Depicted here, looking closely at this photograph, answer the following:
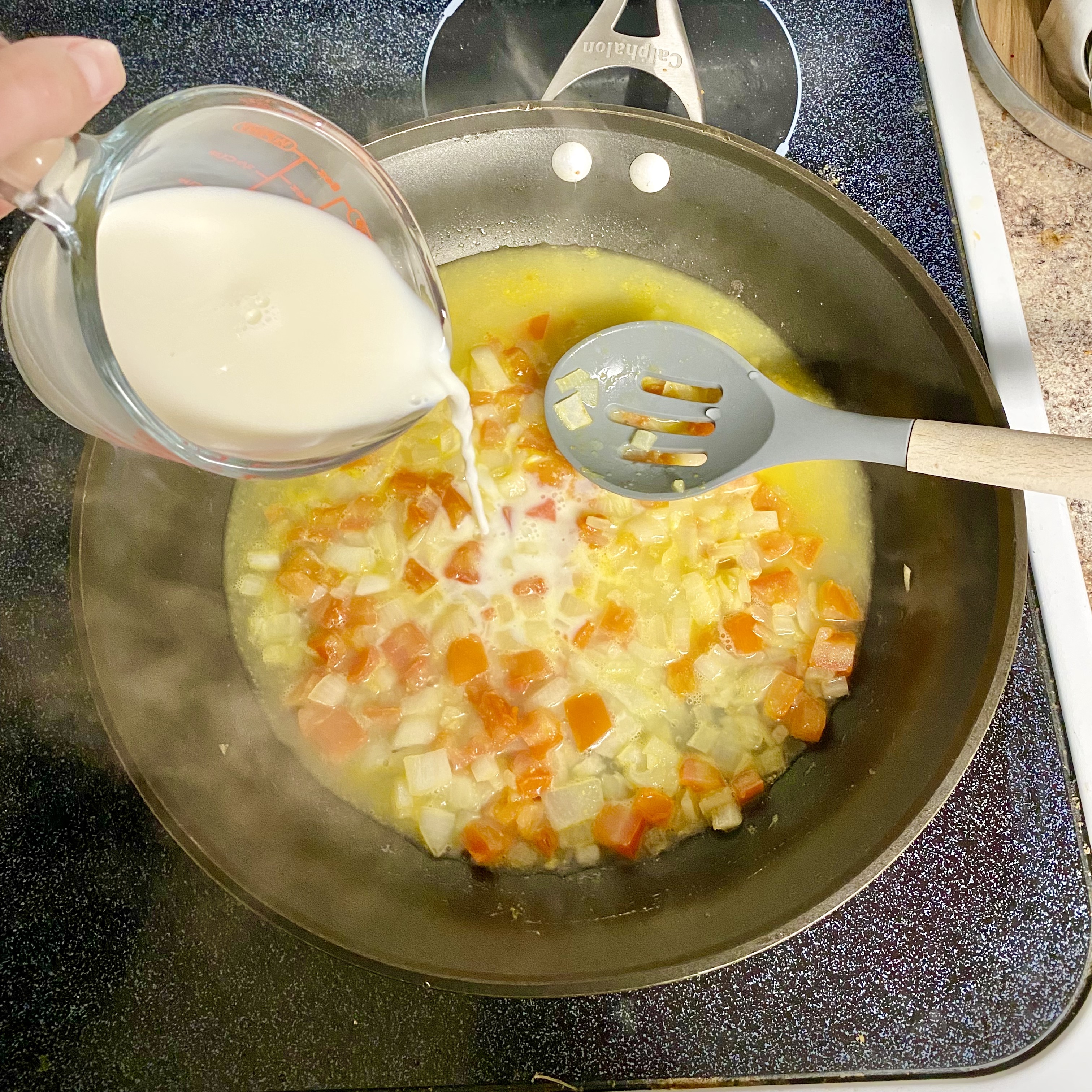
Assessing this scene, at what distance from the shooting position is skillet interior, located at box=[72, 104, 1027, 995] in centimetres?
115

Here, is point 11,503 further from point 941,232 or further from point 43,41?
point 941,232

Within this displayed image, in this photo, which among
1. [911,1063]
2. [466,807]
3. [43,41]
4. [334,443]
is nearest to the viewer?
[43,41]

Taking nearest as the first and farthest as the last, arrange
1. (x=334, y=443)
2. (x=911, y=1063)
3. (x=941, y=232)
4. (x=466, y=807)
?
(x=334, y=443) < (x=911, y=1063) < (x=466, y=807) < (x=941, y=232)

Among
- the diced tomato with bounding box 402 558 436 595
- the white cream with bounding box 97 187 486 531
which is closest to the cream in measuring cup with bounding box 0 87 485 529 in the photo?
the white cream with bounding box 97 187 486 531

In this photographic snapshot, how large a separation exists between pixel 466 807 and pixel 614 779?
25 centimetres

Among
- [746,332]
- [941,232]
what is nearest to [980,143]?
[941,232]

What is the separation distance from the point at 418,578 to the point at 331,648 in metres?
0.19

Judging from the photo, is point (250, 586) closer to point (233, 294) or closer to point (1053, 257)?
point (233, 294)

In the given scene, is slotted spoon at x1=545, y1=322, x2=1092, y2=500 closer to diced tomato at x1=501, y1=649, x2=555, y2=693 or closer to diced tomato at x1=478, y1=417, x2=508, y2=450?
diced tomato at x1=478, y1=417, x2=508, y2=450

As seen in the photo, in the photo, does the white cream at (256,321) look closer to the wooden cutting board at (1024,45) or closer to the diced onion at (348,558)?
the diced onion at (348,558)

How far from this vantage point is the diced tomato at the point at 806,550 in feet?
4.80

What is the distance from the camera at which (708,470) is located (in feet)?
4.59

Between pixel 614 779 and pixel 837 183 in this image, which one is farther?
pixel 837 183

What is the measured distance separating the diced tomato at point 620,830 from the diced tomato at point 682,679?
209mm
